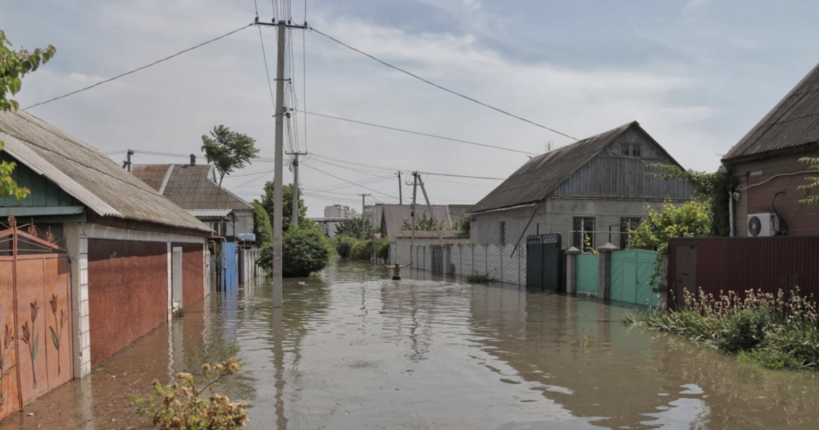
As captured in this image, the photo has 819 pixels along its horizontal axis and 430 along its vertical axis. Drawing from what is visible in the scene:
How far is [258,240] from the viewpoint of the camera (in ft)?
168

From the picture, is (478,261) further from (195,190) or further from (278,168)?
(195,190)

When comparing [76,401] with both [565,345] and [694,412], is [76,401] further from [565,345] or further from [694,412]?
A: [565,345]

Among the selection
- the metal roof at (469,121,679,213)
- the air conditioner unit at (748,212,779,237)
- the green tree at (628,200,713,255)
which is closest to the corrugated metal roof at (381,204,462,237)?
the metal roof at (469,121,679,213)

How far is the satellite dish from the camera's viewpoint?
16.0 meters

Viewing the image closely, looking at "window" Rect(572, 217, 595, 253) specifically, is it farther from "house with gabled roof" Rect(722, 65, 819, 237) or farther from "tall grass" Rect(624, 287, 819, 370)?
"tall grass" Rect(624, 287, 819, 370)

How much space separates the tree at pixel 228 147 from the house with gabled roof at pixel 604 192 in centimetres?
2196

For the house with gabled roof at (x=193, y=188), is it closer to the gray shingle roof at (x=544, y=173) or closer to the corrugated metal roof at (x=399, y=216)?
the gray shingle roof at (x=544, y=173)

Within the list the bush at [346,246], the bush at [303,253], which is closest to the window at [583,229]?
the bush at [303,253]

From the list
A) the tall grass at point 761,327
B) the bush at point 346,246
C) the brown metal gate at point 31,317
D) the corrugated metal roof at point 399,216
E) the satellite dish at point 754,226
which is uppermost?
the corrugated metal roof at point 399,216

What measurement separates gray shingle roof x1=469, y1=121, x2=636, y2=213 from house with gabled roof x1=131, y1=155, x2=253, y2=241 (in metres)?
18.7

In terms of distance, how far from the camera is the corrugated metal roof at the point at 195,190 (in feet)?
167

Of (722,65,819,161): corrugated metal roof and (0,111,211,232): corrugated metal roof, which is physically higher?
(722,65,819,161): corrugated metal roof

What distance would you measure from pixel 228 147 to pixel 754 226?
129ft

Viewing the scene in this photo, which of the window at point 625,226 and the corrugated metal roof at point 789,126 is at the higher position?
the corrugated metal roof at point 789,126
